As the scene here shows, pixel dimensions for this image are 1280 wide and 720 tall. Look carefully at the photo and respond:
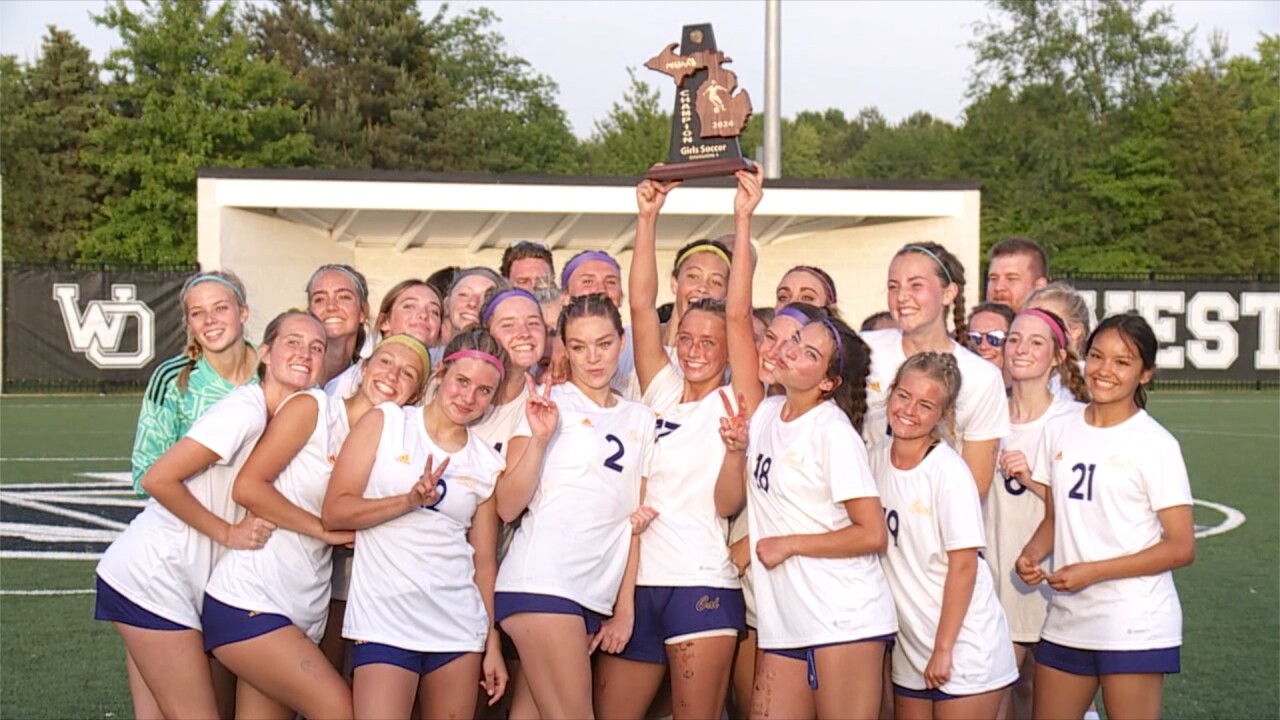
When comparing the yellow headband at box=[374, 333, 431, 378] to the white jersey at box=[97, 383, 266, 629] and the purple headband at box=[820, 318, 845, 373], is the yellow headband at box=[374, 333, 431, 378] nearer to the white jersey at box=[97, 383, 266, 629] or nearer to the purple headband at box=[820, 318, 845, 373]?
the white jersey at box=[97, 383, 266, 629]

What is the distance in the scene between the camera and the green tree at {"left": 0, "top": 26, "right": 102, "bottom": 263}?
128 feet

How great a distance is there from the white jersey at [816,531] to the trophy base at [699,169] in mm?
880

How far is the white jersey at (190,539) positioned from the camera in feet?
13.9

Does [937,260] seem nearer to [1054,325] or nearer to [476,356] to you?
[1054,325]

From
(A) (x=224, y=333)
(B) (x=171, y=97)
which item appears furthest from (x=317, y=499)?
(B) (x=171, y=97)

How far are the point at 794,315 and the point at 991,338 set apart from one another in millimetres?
1201

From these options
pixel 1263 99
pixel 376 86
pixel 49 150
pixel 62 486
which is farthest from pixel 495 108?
pixel 62 486

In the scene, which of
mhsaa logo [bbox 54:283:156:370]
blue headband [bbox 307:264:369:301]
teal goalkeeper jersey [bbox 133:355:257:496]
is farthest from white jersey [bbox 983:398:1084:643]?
mhsaa logo [bbox 54:283:156:370]

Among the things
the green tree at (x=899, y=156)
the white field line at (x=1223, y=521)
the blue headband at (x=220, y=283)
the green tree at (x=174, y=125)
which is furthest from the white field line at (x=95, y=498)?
the green tree at (x=899, y=156)

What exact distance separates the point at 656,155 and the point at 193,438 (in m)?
45.9

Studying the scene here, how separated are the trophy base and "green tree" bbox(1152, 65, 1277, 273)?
128ft

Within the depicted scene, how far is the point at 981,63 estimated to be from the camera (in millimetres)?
47344

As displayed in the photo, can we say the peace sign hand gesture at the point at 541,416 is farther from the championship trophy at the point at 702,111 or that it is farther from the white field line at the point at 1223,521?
the white field line at the point at 1223,521

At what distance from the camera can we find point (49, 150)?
3988cm
